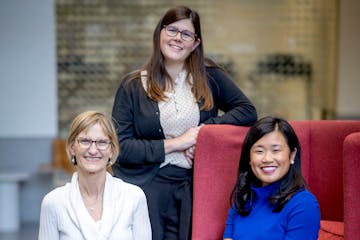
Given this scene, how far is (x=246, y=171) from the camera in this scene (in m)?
2.89

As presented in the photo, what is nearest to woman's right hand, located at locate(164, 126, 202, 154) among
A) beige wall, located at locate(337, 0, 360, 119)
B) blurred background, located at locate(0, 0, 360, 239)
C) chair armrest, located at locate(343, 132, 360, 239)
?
chair armrest, located at locate(343, 132, 360, 239)

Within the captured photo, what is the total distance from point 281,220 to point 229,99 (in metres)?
0.69

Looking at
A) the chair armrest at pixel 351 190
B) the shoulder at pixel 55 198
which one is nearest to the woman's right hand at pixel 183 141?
the shoulder at pixel 55 198

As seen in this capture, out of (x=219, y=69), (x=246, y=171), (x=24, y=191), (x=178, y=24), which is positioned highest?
(x=178, y=24)

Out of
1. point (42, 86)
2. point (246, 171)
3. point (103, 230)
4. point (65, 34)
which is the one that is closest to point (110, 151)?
point (103, 230)

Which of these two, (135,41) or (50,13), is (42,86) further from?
(135,41)

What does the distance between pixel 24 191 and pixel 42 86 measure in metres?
0.96

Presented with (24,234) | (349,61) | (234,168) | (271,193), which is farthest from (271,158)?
(349,61)

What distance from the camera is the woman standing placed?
303 cm

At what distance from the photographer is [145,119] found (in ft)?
10.00

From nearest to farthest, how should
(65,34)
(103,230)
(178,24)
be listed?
1. (103,230)
2. (178,24)
3. (65,34)

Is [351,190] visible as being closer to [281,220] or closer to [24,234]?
[281,220]

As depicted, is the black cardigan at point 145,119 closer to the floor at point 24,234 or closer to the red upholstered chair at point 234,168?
the red upholstered chair at point 234,168

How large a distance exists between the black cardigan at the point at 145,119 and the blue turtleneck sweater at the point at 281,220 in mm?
453
